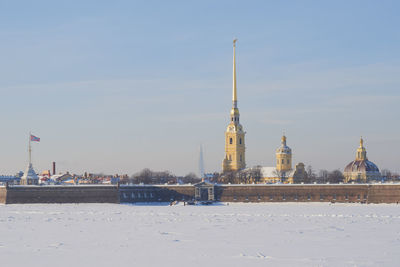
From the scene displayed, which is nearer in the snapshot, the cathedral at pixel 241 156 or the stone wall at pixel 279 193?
the stone wall at pixel 279 193

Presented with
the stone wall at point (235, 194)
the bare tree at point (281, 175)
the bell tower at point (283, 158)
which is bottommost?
the stone wall at point (235, 194)

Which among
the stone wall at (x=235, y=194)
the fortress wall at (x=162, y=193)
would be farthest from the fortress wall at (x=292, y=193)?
the fortress wall at (x=162, y=193)

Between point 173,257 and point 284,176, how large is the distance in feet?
382

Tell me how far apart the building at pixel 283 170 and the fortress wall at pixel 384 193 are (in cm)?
5198

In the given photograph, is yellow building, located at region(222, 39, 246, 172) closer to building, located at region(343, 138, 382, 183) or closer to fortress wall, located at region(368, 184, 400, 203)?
building, located at region(343, 138, 382, 183)

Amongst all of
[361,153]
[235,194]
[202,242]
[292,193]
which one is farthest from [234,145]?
[202,242]

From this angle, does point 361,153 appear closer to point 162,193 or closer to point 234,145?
point 234,145

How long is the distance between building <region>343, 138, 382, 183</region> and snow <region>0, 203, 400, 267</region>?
89.3m

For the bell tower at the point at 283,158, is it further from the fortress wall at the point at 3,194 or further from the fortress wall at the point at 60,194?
the fortress wall at the point at 3,194

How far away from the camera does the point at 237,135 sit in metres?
157

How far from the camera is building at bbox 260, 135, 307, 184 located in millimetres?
148625

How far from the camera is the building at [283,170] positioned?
488 feet

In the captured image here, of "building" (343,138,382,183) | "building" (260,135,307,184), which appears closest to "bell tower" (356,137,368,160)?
"building" (343,138,382,183)

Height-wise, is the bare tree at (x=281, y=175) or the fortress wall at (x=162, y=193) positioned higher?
the bare tree at (x=281, y=175)
